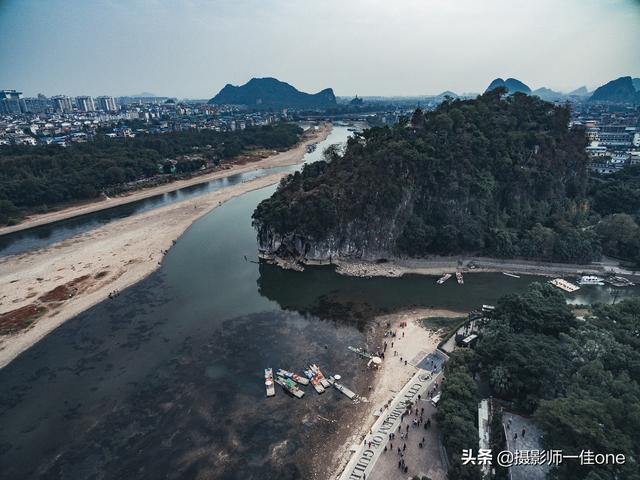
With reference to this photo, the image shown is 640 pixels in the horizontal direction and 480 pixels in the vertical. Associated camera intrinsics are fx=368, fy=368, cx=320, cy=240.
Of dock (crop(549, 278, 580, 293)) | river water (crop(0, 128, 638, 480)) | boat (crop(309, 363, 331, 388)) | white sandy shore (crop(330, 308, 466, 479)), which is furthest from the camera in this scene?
dock (crop(549, 278, 580, 293))

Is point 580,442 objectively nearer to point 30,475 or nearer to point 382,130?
point 30,475

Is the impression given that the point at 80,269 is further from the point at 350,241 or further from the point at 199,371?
the point at 350,241

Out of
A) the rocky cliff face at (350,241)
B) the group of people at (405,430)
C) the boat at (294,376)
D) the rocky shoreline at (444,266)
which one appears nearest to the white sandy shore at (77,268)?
the rocky cliff face at (350,241)

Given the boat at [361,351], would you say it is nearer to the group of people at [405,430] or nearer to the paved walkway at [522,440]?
the group of people at [405,430]

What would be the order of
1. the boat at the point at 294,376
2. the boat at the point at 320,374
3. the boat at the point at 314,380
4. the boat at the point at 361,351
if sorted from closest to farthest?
the boat at the point at 314,380
the boat at the point at 320,374
the boat at the point at 294,376
the boat at the point at 361,351

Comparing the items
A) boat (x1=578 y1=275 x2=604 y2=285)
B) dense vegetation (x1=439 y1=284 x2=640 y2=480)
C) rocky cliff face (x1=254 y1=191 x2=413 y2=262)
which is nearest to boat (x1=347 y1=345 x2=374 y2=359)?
dense vegetation (x1=439 y1=284 x2=640 y2=480)

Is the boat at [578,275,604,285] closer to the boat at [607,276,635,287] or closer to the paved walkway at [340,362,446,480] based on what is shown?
the boat at [607,276,635,287]

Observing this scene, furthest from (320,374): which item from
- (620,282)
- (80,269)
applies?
(620,282)
